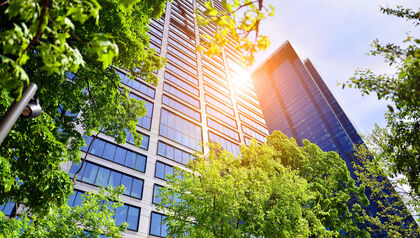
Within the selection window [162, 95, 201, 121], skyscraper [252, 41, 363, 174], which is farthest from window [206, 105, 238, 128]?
skyscraper [252, 41, 363, 174]

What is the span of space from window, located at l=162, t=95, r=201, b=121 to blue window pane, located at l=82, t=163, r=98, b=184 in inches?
536

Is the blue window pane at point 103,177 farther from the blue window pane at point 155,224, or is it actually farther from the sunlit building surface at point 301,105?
the sunlit building surface at point 301,105

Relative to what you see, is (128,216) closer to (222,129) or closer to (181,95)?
(181,95)

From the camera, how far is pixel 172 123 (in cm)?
3033

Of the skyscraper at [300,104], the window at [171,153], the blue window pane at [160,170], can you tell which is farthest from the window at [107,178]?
the skyscraper at [300,104]

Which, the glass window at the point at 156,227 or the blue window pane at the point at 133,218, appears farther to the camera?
the glass window at the point at 156,227

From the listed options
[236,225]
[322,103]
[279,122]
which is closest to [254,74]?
[279,122]

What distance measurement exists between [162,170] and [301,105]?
101 metres

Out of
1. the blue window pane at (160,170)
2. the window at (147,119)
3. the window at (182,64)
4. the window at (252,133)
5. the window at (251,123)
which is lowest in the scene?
the blue window pane at (160,170)

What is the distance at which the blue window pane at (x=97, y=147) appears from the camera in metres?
21.6

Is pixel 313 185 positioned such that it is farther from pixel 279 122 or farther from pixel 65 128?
pixel 279 122

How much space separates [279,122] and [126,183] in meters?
108

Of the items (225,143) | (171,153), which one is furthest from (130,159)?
(225,143)

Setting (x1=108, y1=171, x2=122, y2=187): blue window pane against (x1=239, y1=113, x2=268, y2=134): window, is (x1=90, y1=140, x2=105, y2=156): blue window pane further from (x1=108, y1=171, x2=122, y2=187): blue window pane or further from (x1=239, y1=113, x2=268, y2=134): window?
(x1=239, y1=113, x2=268, y2=134): window
